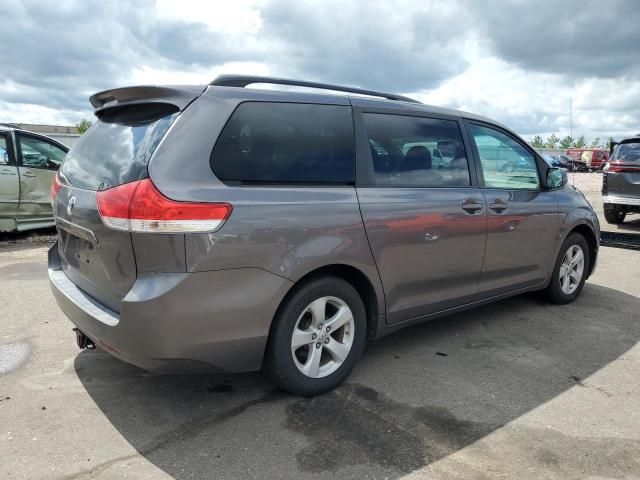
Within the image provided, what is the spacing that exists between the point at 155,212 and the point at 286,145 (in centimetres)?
86

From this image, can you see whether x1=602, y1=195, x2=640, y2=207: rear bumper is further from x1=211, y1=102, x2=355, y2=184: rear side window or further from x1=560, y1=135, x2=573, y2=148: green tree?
x1=560, y1=135, x2=573, y2=148: green tree

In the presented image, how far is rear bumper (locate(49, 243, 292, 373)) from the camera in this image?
2.56 metres

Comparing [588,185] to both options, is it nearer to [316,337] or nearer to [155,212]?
[316,337]

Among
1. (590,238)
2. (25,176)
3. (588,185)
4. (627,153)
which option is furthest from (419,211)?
(588,185)

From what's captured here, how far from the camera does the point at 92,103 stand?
3.45 meters

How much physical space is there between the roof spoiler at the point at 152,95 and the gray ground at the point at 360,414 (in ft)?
5.60

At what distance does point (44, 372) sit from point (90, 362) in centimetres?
28

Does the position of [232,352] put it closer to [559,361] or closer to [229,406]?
[229,406]

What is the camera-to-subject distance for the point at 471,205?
12.9 feet

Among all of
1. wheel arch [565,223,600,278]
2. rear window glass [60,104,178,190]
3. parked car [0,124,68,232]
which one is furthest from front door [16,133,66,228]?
wheel arch [565,223,600,278]

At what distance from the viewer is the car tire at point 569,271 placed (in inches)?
197

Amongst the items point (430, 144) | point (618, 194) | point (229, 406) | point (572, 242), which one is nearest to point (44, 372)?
point (229, 406)

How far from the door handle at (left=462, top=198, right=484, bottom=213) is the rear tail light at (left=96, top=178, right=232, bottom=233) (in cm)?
195

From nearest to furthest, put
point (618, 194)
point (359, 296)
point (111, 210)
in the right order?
1. point (111, 210)
2. point (359, 296)
3. point (618, 194)
